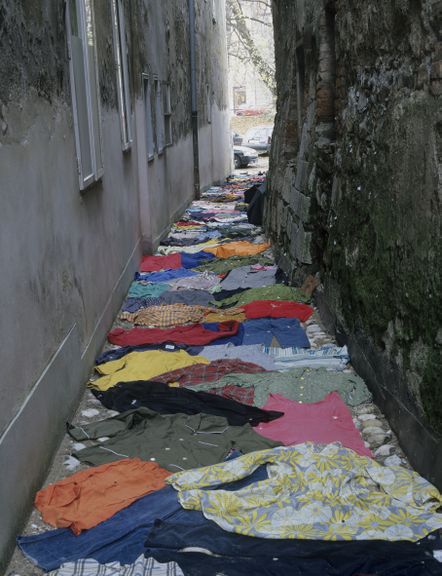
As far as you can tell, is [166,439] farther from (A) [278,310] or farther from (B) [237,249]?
(B) [237,249]

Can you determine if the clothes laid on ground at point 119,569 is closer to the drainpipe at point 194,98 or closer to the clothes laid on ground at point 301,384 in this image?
the clothes laid on ground at point 301,384

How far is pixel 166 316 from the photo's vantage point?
24.5 ft

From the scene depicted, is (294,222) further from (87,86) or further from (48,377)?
(48,377)

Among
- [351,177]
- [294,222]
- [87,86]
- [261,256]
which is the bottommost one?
[261,256]

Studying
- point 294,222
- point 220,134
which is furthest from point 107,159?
point 220,134

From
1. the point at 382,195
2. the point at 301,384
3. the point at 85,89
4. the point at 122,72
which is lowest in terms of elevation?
the point at 301,384

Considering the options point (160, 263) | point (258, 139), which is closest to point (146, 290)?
point (160, 263)

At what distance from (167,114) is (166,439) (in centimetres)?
996

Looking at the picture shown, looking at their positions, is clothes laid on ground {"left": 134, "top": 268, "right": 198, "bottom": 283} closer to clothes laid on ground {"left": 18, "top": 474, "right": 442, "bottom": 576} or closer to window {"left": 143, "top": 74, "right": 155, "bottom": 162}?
window {"left": 143, "top": 74, "right": 155, "bottom": 162}

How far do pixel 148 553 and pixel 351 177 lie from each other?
11.7ft

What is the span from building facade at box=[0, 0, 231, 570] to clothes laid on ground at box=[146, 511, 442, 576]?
803mm

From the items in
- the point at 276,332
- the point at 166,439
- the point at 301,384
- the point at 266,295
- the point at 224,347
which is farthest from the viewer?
the point at 266,295

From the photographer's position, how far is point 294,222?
8.73m

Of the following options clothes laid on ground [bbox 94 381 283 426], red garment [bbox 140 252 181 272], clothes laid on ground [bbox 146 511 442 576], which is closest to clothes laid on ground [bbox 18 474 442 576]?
clothes laid on ground [bbox 146 511 442 576]
